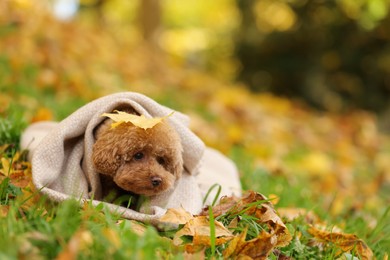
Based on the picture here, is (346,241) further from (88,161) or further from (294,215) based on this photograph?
(88,161)

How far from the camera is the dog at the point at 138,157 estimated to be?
7.84 ft

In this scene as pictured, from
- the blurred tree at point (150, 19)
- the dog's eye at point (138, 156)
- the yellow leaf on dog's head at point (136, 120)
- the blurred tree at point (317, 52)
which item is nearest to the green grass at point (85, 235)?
the dog's eye at point (138, 156)

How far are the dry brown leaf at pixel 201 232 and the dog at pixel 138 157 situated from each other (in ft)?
0.63

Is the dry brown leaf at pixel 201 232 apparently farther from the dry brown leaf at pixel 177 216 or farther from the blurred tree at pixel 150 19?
the blurred tree at pixel 150 19

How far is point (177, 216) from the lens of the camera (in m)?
2.51

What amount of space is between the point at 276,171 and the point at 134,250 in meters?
3.11

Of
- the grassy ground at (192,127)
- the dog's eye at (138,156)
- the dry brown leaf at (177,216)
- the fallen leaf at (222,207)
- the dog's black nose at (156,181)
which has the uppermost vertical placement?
the dog's eye at (138,156)

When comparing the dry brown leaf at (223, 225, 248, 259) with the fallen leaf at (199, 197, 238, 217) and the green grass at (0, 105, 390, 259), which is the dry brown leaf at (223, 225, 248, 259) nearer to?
the green grass at (0, 105, 390, 259)

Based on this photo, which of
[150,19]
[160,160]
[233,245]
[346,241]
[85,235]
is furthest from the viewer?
[150,19]

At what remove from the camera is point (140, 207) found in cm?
263

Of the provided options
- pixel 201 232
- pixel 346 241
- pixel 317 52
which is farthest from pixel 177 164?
pixel 317 52

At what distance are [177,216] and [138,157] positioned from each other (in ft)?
1.03

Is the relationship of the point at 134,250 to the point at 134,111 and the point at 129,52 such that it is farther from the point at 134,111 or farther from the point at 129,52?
the point at 129,52

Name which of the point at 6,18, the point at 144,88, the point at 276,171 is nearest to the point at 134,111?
the point at 276,171
